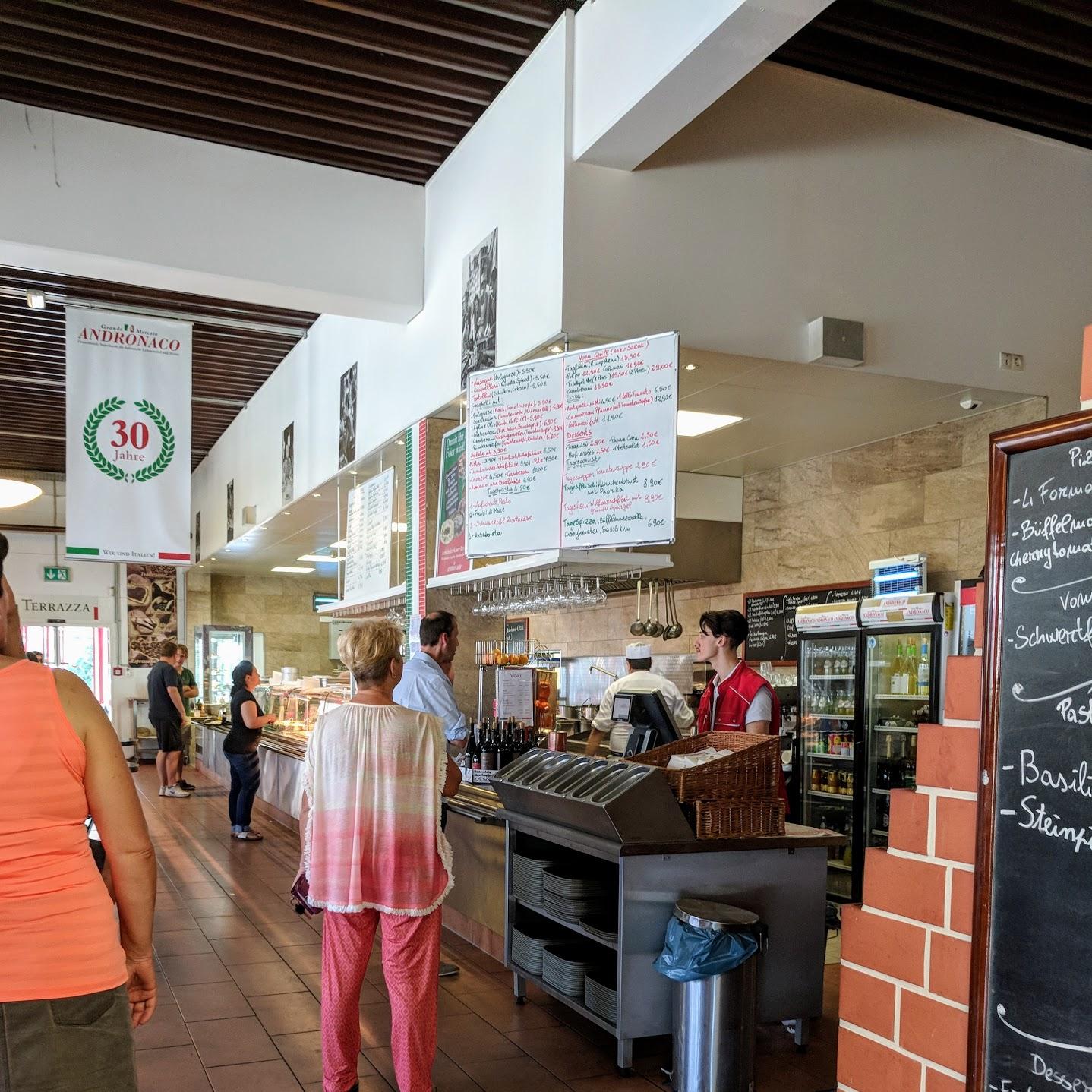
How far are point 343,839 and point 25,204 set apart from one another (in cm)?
417

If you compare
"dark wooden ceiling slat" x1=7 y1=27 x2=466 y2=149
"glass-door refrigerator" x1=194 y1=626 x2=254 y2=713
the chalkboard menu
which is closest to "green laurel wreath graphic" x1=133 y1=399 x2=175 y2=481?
"dark wooden ceiling slat" x1=7 y1=27 x2=466 y2=149

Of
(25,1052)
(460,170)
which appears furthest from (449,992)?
(460,170)

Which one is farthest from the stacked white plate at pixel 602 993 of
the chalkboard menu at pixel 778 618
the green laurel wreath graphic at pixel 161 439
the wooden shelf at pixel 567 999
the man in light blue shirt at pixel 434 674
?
the green laurel wreath graphic at pixel 161 439

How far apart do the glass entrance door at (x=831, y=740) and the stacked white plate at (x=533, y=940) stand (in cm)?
283

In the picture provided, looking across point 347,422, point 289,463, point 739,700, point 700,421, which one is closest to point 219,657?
point 289,463

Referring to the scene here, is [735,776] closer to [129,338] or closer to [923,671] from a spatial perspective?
[923,671]

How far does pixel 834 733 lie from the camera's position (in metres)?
7.34

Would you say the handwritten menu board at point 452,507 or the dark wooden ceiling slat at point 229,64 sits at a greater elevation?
the dark wooden ceiling slat at point 229,64

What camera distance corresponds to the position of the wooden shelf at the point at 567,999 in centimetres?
405

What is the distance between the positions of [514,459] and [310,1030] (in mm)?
2569

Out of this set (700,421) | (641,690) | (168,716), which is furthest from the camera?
(168,716)

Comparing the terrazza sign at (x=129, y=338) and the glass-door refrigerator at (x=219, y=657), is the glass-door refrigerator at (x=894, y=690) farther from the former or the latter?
the glass-door refrigerator at (x=219, y=657)

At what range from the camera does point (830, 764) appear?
741 cm

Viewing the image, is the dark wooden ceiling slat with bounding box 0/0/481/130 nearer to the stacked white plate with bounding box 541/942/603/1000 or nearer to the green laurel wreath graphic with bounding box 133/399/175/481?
the green laurel wreath graphic with bounding box 133/399/175/481
